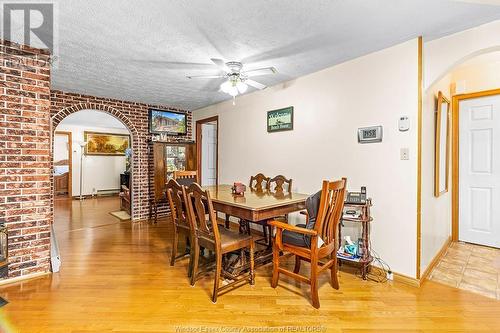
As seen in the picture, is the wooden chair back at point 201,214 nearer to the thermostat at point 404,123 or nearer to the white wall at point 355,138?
the white wall at point 355,138

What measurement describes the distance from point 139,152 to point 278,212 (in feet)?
11.6

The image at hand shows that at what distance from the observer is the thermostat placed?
2.39 metres

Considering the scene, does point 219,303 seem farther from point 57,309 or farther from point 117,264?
point 117,264

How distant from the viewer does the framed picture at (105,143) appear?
314 inches

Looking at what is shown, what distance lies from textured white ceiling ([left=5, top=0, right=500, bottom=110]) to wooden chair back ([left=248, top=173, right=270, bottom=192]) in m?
1.45

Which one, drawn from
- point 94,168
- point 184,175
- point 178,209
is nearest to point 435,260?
point 178,209

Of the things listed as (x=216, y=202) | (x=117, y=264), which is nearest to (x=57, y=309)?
(x=117, y=264)

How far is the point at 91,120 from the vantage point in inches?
280

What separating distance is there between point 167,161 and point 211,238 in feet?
10.0

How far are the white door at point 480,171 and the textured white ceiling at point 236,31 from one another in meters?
1.78

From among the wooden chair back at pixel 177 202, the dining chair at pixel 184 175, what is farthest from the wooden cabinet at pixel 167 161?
the wooden chair back at pixel 177 202

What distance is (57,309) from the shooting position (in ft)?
6.49

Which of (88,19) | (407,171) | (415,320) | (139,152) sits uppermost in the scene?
(88,19)

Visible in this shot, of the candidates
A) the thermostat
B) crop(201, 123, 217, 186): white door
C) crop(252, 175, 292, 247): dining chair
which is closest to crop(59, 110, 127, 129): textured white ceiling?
crop(201, 123, 217, 186): white door
